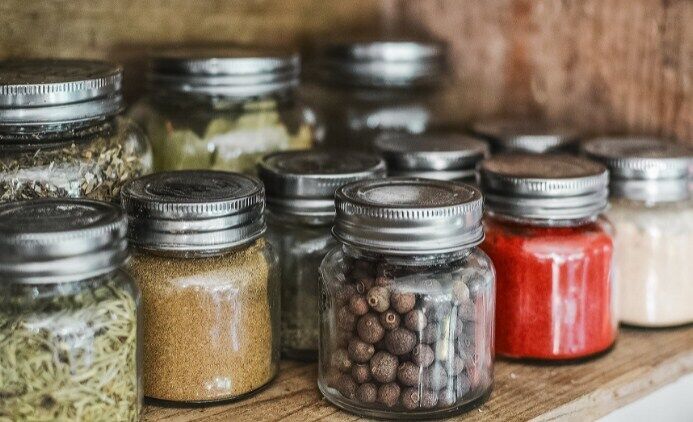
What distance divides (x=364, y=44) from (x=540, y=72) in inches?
12.0

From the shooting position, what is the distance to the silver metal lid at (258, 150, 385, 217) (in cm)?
110

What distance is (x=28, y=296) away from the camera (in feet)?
2.79

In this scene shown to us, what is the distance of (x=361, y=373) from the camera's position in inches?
38.3

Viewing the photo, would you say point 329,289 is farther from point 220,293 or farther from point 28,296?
point 28,296

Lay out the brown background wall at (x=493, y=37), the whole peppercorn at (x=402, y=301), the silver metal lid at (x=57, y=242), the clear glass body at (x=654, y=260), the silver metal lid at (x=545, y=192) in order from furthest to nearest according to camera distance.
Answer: the brown background wall at (x=493, y=37) < the clear glass body at (x=654, y=260) < the silver metal lid at (x=545, y=192) < the whole peppercorn at (x=402, y=301) < the silver metal lid at (x=57, y=242)

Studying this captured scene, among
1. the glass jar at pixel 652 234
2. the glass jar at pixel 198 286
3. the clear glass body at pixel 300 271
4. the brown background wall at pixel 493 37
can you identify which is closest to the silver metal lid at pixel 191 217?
the glass jar at pixel 198 286

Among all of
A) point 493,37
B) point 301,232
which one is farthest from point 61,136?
point 493,37

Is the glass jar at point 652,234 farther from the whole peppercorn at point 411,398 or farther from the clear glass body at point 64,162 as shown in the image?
the clear glass body at point 64,162

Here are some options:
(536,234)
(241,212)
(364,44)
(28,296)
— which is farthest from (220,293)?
(364,44)

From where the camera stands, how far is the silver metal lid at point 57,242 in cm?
83

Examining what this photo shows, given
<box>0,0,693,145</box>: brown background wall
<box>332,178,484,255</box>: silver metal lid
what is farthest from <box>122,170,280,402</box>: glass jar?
<box>0,0,693,145</box>: brown background wall

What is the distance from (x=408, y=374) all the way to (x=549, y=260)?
0.25 m

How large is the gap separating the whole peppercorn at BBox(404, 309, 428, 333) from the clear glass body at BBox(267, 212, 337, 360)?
7.6 inches

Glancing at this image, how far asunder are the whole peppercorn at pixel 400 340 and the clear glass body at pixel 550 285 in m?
0.22
